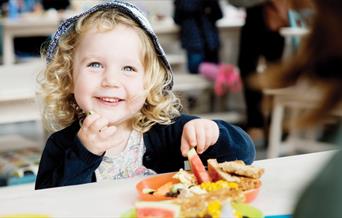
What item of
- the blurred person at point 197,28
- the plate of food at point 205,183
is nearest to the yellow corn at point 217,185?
the plate of food at point 205,183

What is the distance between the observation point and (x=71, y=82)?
128 cm

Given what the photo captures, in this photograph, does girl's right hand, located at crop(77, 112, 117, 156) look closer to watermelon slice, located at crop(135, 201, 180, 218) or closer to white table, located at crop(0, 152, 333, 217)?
white table, located at crop(0, 152, 333, 217)

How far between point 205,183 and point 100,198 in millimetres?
179

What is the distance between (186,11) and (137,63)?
3044mm

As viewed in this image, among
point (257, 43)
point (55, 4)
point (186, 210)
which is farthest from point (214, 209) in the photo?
point (55, 4)

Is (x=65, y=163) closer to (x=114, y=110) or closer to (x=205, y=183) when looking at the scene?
(x=114, y=110)

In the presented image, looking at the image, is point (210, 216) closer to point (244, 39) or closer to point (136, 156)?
point (136, 156)

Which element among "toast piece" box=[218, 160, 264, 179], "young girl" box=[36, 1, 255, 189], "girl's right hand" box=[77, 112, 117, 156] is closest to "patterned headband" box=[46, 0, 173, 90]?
"young girl" box=[36, 1, 255, 189]

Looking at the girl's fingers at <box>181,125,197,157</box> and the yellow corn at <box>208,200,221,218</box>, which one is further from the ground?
the yellow corn at <box>208,200,221,218</box>

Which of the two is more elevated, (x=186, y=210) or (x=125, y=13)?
(x=125, y=13)

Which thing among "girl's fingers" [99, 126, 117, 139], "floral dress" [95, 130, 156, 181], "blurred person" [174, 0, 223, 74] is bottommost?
"blurred person" [174, 0, 223, 74]

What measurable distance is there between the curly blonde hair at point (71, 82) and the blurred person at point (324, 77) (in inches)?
32.0

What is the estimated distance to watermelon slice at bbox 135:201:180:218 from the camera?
85cm

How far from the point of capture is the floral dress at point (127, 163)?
126cm
